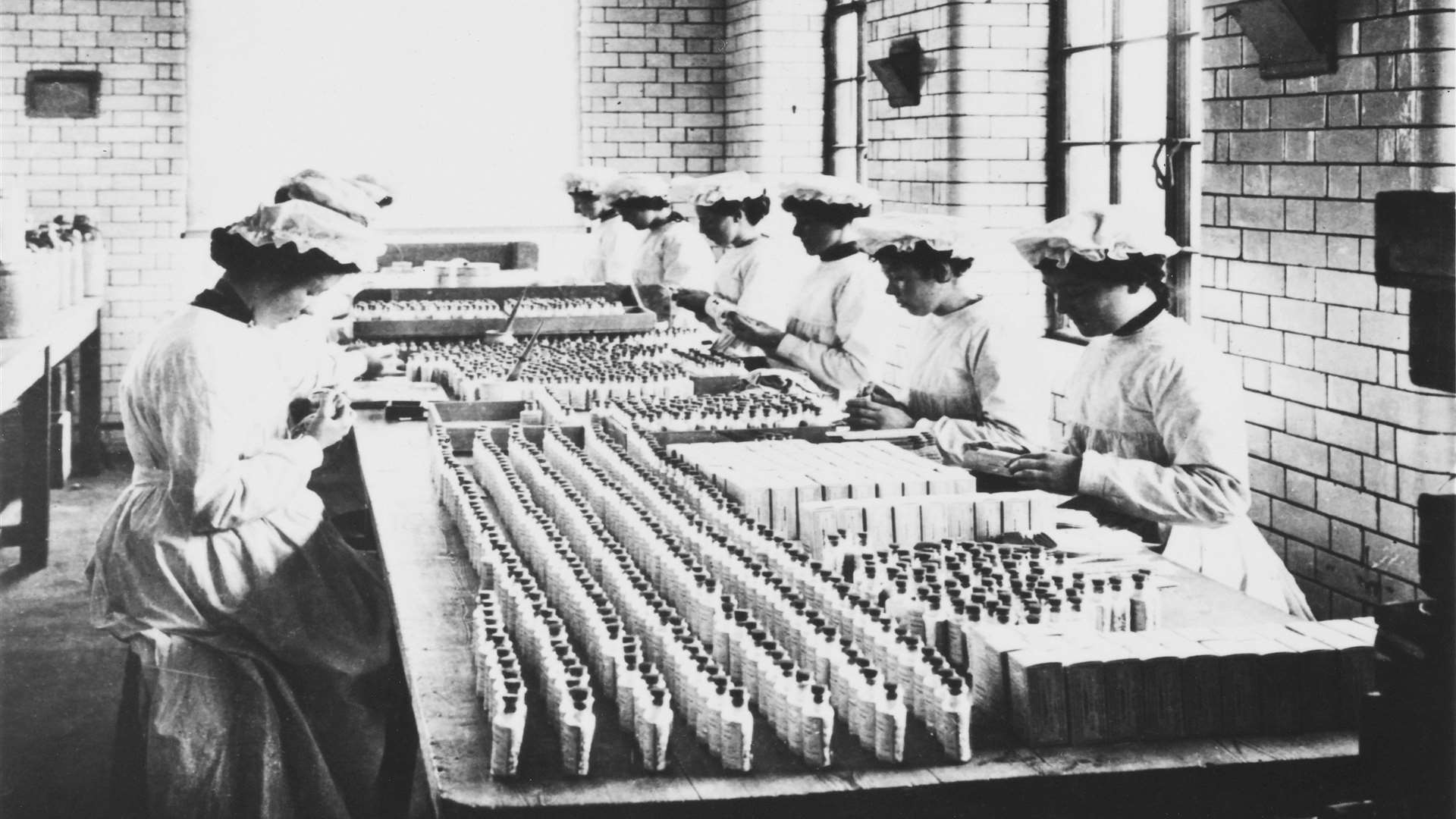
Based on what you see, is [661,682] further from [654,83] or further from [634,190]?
[654,83]

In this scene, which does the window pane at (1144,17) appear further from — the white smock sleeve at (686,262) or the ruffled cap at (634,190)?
the ruffled cap at (634,190)

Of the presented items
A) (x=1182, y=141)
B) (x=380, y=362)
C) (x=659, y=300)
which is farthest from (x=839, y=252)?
(x=380, y=362)

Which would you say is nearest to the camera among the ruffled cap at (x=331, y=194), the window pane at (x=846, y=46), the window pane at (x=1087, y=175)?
the ruffled cap at (x=331, y=194)

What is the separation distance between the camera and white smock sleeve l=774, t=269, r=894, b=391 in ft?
21.5

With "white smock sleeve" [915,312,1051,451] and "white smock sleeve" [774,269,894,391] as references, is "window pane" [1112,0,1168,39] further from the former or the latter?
"white smock sleeve" [915,312,1051,451]

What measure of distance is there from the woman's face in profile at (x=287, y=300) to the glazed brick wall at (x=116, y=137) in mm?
6934

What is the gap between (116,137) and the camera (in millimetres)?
10258

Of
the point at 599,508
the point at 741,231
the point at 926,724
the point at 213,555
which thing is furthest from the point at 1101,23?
the point at 926,724

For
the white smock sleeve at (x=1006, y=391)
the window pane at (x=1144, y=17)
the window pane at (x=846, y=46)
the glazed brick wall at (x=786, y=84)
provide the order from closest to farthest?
the white smock sleeve at (x=1006, y=391)
the window pane at (x=1144, y=17)
the window pane at (x=846, y=46)
the glazed brick wall at (x=786, y=84)

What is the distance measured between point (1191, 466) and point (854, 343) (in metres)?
2.70

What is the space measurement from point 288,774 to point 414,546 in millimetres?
749

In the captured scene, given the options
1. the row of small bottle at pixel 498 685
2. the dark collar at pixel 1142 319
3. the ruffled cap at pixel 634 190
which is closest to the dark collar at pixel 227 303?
the row of small bottle at pixel 498 685

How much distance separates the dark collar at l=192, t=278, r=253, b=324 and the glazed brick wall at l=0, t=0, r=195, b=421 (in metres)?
6.93

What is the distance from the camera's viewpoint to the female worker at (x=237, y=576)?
3787 millimetres
